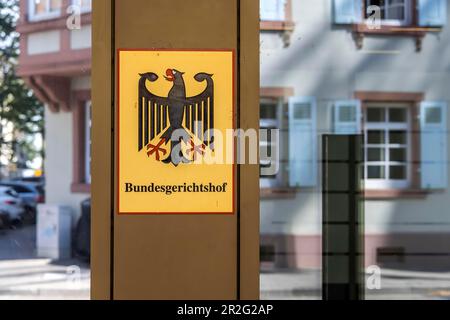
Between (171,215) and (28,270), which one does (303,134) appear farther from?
(171,215)

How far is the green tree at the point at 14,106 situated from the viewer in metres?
3.30

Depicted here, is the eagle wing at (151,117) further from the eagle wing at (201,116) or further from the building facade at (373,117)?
the building facade at (373,117)

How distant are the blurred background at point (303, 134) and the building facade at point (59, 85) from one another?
11 mm

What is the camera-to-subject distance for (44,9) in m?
3.42

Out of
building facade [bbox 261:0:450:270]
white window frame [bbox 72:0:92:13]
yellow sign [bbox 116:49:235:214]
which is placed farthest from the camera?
building facade [bbox 261:0:450:270]

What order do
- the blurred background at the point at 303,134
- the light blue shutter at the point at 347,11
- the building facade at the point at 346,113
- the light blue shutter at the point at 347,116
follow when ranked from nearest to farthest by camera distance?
the blurred background at the point at 303,134 < the building facade at the point at 346,113 < the light blue shutter at the point at 347,11 < the light blue shutter at the point at 347,116

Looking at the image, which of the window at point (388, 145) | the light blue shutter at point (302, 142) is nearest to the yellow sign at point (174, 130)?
the light blue shutter at point (302, 142)

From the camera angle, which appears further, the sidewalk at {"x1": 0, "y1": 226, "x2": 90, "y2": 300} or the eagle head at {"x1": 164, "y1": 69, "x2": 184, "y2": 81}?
the sidewalk at {"x1": 0, "y1": 226, "x2": 90, "y2": 300}

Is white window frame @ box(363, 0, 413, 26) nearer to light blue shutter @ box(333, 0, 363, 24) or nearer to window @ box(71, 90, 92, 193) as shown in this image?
light blue shutter @ box(333, 0, 363, 24)

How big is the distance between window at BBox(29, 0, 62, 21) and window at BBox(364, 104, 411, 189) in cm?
258

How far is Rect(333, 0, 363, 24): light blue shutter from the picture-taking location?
3.99 m

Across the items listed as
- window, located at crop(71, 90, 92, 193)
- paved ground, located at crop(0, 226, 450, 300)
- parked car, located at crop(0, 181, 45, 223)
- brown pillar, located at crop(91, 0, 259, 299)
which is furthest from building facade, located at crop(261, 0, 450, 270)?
brown pillar, located at crop(91, 0, 259, 299)
